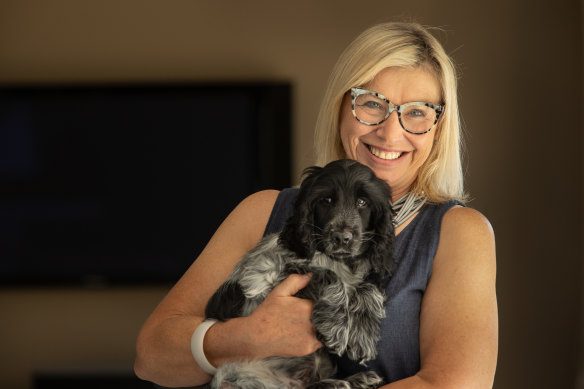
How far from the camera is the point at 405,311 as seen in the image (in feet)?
4.83

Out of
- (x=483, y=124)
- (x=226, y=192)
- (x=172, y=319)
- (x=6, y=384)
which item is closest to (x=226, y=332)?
(x=172, y=319)

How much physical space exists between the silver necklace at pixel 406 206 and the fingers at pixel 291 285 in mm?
283

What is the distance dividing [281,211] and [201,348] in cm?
46

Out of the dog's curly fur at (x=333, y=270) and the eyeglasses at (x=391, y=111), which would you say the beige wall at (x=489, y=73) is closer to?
the eyeglasses at (x=391, y=111)

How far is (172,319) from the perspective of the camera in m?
1.61

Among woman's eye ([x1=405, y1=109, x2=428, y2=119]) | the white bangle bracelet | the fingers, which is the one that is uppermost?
woman's eye ([x1=405, y1=109, x2=428, y2=119])

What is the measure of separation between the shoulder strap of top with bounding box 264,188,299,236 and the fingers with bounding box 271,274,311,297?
30 centimetres

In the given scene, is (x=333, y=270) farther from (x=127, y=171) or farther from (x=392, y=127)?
(x=127, y=171)

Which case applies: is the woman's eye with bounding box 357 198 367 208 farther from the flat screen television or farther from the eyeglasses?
the flat screen television

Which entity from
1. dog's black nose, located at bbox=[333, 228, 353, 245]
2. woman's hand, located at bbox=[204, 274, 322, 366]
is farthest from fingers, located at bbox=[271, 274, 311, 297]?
dog's black nose, located at bbox=[333, 228, 353, 245]

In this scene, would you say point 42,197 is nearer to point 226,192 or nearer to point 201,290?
point 226,192

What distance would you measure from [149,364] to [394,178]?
2.35 ft

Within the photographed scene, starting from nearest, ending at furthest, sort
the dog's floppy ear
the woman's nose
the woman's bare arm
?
the woman's bare arm, the dog's floppy ear, the woman's nose

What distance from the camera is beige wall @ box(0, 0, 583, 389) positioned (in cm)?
508
